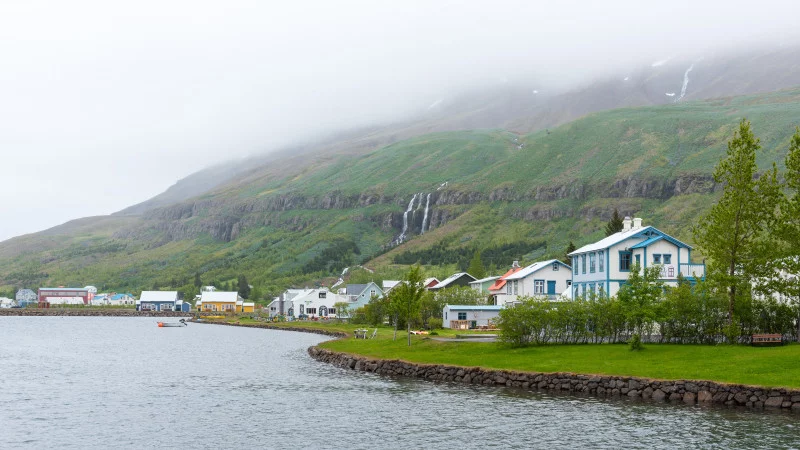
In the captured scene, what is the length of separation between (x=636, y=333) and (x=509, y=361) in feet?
32.9

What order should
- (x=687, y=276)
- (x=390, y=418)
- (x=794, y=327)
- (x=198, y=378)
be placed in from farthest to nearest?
(x=687, y=276)
(x=198, y=378)
(x=794, y=327)
(x=390, y=418)

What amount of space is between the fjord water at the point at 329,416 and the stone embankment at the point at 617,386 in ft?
4.31

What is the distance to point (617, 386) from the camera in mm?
45906

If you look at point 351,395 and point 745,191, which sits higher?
point 745,191

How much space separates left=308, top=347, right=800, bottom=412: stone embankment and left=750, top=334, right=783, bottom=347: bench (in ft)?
36.5

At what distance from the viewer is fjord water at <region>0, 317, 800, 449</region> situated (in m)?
34.7

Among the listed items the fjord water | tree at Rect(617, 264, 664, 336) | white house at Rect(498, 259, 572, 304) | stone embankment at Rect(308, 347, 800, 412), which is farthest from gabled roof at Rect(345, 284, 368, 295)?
tree at Rect(617, 264, 664, 336)

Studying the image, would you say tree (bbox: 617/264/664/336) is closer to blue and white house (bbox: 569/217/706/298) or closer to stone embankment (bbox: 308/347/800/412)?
stone embankment (bbox: 308/347/800/412)

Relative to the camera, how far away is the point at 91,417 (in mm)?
41844

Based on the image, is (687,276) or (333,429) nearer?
(333,429)

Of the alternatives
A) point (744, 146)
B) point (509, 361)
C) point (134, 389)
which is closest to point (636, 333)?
point (509, 361)

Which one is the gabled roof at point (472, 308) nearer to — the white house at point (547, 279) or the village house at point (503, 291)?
the white house at point (547, 279)

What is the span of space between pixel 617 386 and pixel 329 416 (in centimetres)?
1691

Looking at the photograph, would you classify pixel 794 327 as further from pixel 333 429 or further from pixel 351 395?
pixel 333 429
